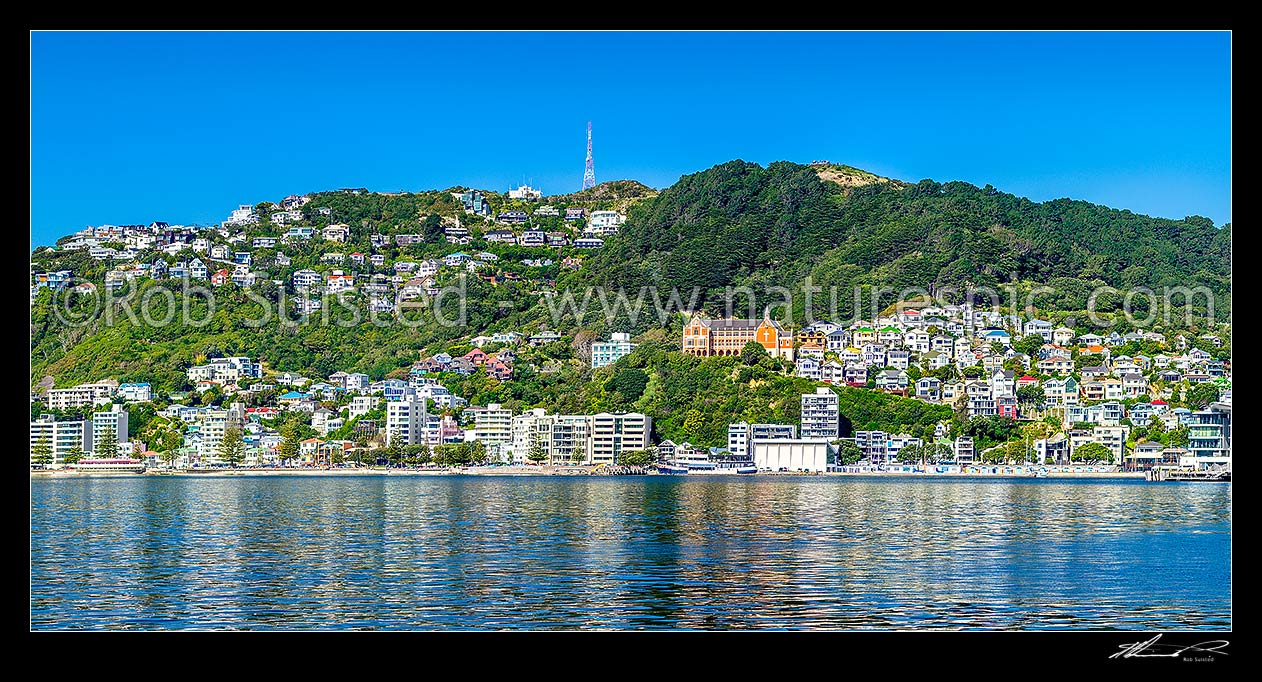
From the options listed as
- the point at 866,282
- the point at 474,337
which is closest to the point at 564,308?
the point at 474,337

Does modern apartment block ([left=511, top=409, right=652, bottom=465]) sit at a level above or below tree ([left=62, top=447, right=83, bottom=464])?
above

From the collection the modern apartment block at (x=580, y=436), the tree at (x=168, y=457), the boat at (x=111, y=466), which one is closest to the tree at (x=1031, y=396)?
the modern apartment block at (x=580, y=436)

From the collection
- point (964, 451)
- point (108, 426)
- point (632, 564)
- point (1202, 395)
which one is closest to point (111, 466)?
point (108, 426)

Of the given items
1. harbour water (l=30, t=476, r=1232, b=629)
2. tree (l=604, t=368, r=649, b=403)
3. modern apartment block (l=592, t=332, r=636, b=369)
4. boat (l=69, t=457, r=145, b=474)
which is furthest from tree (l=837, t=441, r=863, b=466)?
boat (l=69, t=457, r=145, b=474)

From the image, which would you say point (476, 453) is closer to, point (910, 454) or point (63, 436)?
point (910, 454)

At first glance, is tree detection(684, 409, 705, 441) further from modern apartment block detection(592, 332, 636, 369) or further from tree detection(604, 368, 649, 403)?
modern apartment block detection(592, 332, 636, 369)
